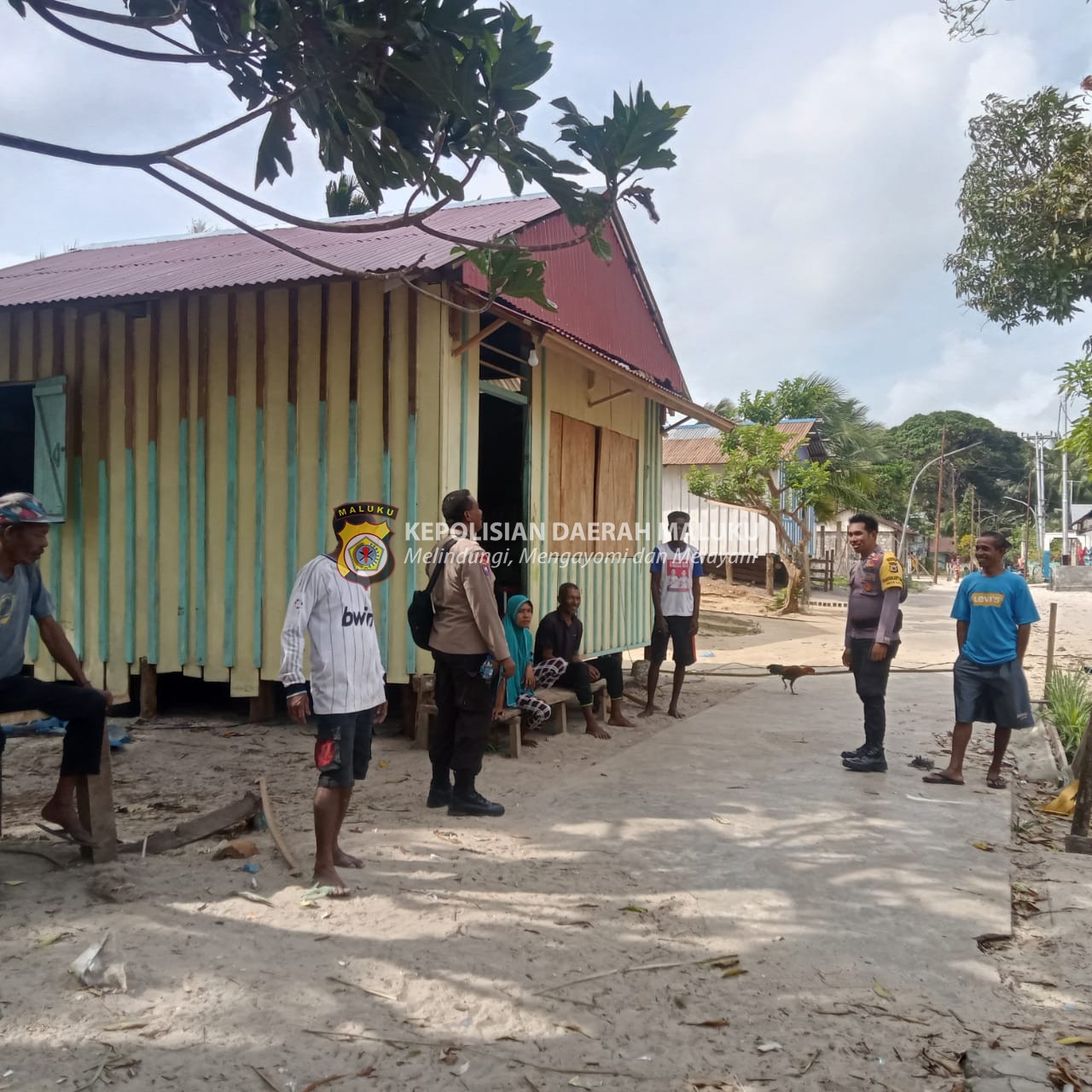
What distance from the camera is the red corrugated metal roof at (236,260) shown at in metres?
6.13

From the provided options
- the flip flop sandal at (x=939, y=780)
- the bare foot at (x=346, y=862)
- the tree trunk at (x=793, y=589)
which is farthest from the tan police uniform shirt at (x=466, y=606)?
the tree trunk at (x=793, y=589)

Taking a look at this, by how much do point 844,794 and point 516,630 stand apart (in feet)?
8.42

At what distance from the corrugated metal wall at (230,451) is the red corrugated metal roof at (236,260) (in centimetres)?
26

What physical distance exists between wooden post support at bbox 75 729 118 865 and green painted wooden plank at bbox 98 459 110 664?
3.71 m

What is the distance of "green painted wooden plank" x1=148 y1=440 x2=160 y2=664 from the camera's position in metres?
7.16

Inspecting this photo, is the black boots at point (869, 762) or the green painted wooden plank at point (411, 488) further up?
the green painted wooden plank at point (411, 488)

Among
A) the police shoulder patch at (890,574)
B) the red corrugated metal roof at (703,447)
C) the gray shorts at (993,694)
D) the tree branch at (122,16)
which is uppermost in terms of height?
the red corrugated metal roof at (703,447)

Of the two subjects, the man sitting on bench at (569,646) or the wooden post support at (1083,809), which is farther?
the man sitting on bench at (569,646)

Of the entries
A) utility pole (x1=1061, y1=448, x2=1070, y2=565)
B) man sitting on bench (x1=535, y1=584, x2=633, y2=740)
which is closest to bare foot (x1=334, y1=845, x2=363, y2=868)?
man sitting on bench (x1=535, y1=584, x2=633, y2=740)

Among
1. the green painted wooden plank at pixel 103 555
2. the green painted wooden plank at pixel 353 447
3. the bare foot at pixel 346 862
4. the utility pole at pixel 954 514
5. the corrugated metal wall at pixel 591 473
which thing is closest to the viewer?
the bare foot at pixel 346 862

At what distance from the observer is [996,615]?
5.90m

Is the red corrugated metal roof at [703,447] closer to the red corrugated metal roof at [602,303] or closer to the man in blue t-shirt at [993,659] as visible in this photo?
the red corrugated metal roof at [602,303]

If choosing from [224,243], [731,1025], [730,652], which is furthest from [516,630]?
[730,652]

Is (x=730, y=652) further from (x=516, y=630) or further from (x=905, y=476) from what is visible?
(x=905, y=476)
